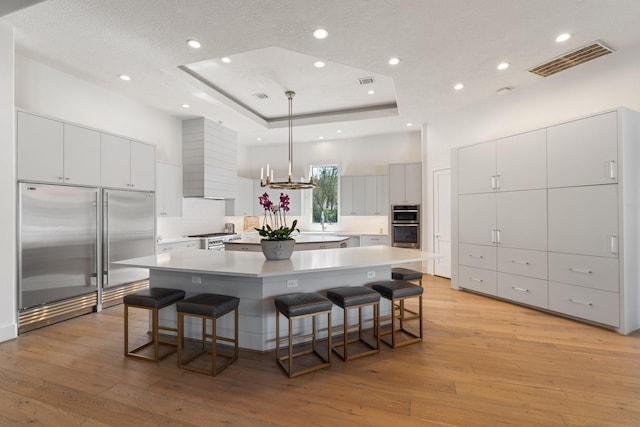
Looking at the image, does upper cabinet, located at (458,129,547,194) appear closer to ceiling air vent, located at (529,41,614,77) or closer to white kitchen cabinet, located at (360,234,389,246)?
ceiling air vent, located at (529,41,614,77)

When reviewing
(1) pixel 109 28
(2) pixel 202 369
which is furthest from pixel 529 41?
(2) pixel 202 369

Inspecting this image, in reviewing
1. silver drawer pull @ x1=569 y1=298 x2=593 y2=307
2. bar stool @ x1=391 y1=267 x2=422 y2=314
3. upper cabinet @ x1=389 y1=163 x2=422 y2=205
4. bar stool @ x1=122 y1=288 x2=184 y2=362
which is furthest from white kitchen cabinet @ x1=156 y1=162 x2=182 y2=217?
silver drawer pull @ x1=569 y1=298 x2=593 y2=307

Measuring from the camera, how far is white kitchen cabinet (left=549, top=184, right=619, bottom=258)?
10.8 feet

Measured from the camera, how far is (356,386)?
226 centimetres

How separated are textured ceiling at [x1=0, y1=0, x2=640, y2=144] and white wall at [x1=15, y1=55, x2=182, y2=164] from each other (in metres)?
0.20

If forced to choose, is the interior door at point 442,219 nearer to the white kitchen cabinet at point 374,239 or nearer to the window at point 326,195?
the white kitchen cabinet at point 374,239

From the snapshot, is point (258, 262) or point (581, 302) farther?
point (581, 302)

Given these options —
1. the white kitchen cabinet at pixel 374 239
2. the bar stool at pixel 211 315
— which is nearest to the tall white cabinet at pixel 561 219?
the white kitchen cabinet at pixel 374 239

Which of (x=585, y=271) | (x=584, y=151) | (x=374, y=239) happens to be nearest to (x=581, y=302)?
(x=585, y=271)

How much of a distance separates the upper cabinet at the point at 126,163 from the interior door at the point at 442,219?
16.5 ft

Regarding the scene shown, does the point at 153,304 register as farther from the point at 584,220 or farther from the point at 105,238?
the point at 584,220

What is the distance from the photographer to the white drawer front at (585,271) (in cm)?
328

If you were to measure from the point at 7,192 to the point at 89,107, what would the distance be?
1.86 meters

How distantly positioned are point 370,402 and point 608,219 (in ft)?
10.7
